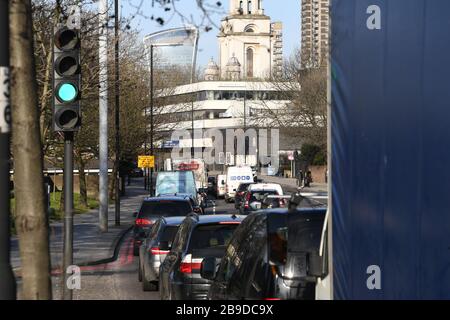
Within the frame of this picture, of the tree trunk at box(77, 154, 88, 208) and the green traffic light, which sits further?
the tree trunk at box(77, 154, 88, 208)

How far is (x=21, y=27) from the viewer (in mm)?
7750

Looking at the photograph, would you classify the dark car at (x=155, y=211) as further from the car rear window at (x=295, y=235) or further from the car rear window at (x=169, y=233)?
the car rear window at (x=295, y=235)

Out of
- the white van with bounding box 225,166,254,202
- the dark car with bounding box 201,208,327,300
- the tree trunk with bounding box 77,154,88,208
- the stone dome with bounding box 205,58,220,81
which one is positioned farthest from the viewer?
the stone dome with bounding box 205,58,220,81

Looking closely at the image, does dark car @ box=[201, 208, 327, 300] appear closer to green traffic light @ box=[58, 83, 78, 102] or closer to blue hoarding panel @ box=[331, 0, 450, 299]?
blue hoarding panel @ box=[331, 0, 450, 299]

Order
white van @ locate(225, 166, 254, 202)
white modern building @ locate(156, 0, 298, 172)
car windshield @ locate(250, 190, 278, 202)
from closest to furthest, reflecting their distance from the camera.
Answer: car windshield @ locate(250, 190, 278, 202) < white van @ locate(225, 166, 254, 202) < white modern building @ locate(156, 0, 298, 172)

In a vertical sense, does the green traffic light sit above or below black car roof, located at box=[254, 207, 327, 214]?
above

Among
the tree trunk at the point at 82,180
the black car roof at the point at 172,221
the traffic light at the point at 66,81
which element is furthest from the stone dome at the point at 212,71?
the traffic light at the point at 66,81

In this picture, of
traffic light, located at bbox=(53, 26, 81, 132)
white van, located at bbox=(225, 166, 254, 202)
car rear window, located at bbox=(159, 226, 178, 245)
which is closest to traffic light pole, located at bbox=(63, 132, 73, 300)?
traffic light, located at bbox=(53, 26, 81, 132)

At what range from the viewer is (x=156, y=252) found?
17500 millimetres

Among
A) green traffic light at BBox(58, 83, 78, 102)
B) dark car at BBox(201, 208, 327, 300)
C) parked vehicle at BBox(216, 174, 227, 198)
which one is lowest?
parked vehicle at BBox(216, 174, 227, 198)

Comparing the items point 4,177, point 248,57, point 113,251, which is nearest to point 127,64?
point 113,251

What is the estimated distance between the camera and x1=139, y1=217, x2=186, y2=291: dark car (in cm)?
1723

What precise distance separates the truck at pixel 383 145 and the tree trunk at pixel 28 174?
2670 mm

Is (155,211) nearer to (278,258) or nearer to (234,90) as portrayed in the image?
(278,258)
